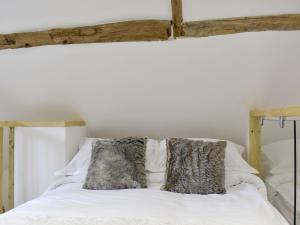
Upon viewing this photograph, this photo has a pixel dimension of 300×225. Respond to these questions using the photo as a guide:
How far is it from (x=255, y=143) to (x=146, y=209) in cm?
143

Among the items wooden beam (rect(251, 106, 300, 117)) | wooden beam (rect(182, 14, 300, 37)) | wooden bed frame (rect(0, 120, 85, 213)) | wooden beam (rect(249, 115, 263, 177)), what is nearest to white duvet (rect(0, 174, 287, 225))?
wooden beam (rect(249, 115, 263, 177))

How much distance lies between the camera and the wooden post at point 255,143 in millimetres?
2752

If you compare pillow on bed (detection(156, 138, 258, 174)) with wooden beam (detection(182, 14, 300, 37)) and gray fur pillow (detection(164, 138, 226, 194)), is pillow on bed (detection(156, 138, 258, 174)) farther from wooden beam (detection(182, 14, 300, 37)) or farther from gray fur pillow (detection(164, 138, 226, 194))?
wooden beam (detection(182, 14, 300, 37))

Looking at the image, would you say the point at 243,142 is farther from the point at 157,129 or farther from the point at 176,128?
the point at 157,129

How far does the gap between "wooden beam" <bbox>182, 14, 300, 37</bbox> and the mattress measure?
1133mm

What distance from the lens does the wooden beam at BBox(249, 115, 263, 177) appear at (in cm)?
275

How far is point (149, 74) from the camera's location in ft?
8.95

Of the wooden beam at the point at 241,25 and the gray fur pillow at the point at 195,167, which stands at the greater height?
the wooden beam at the point at 241,25

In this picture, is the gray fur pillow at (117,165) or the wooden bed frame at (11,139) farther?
the wooden bed frame at (11,139)

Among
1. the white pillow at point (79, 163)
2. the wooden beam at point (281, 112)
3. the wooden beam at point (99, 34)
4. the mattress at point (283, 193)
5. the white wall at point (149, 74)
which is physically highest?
the wooden beam at point (99, 34)

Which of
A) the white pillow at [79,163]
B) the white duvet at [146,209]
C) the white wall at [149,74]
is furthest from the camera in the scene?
the white pillow at [79,163]

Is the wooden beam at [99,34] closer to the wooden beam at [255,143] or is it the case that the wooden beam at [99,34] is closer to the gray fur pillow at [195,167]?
the gray fur pillow at [195,167]

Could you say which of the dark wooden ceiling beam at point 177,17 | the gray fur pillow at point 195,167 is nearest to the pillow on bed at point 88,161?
the gray fur pillow at point 195,167

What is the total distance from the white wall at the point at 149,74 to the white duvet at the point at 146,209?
84 cm
